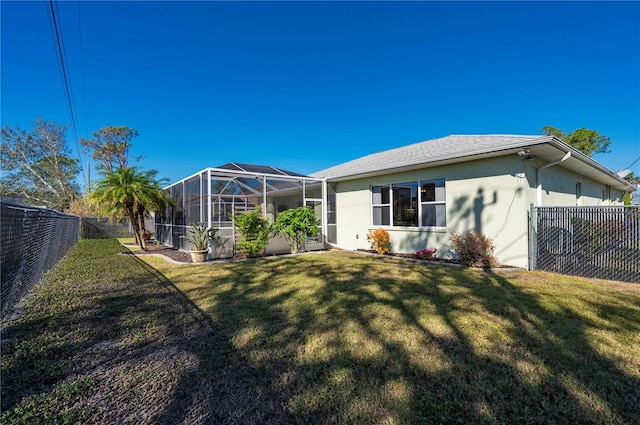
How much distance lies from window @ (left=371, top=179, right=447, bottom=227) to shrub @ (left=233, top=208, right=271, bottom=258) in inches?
158

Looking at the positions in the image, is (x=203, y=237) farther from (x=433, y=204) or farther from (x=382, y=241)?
(x=433, y=204)

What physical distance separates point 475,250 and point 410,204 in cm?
267

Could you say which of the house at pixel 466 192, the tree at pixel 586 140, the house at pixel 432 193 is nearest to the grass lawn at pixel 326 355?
the house at pixel 466 192

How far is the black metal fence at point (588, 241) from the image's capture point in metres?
5.71

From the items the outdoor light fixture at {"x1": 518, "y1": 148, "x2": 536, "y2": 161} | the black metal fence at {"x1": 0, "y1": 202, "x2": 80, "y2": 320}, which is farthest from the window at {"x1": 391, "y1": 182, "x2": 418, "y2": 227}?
the black metal fence at {"x1": 0, "y1": 202, "x2": 80, "y2": 320}

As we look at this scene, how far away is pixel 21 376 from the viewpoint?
2328 mm

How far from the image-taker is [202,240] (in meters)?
8.82

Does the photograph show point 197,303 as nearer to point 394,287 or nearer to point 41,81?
point 394,287

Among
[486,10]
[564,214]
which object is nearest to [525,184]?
[564,214]

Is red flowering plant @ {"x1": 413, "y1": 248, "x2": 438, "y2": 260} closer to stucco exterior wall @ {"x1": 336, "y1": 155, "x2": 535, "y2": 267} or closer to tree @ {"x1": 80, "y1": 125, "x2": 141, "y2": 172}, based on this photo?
stucco exterior wall @ {"x1": 336, "y1": 155, "x2": 535, "y2": 267}

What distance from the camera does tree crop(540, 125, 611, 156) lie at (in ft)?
75.9

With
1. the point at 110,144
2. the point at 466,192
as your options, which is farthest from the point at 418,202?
the point at 110,144

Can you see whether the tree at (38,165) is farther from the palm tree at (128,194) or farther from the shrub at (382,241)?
the shrub at (382,241)

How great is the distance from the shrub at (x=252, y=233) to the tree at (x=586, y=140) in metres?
25.7
